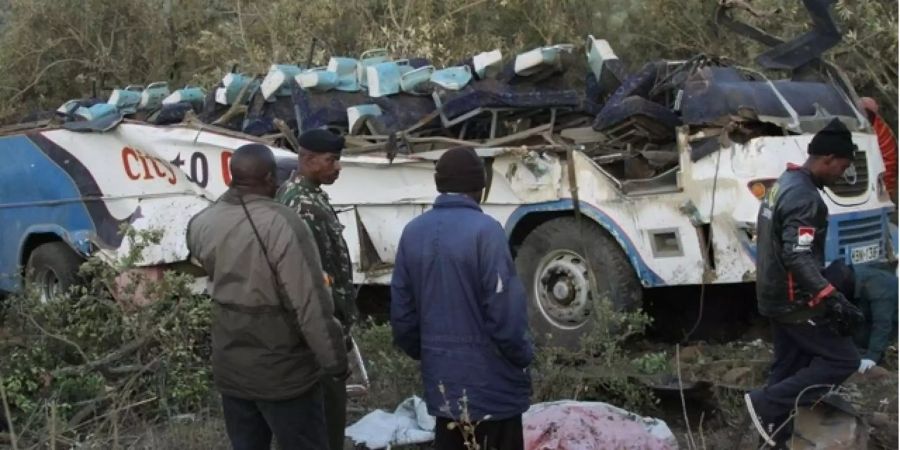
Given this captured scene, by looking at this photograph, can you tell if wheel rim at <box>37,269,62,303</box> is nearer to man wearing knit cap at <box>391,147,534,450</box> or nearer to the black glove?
man wearing knit cap at <box>391,147,534,450</box>

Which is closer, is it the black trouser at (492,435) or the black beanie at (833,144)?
the black trouser at (492,435)

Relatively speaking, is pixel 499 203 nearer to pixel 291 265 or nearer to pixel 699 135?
pixel 699 135

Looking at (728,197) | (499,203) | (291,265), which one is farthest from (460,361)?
(499,203)

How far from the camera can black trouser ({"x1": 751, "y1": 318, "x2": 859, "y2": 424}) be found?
193 inches

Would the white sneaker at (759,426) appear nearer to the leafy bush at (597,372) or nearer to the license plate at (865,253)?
the leafy bush at (597,372)

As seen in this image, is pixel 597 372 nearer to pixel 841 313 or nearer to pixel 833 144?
pixel 841 313

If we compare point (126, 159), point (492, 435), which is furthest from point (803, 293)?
point (126, 159)

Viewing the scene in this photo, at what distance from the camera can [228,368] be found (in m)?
4.12

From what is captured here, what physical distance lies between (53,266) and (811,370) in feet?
20.0

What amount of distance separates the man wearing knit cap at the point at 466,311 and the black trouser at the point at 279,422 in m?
0.40

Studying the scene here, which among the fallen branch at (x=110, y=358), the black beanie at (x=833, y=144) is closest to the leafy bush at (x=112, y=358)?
the fallen branch at (x=110, y=358)

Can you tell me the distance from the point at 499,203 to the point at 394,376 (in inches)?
73.6

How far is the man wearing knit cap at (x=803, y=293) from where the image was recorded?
4.75 meters

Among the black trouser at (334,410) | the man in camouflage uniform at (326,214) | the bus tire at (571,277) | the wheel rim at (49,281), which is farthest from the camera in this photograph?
Answer: the wheel rim at (49,281)
